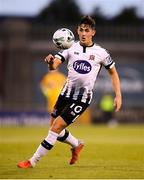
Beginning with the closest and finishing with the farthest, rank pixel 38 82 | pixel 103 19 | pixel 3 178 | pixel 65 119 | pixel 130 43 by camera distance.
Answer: pixel 3 178 → pixel 65 119 → pixel 38 82 → pixel 130 43 → pixel 103 19

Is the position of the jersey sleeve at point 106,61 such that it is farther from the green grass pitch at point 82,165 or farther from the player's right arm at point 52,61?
the green grass pitch at point 82,165

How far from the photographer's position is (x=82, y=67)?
1280cm

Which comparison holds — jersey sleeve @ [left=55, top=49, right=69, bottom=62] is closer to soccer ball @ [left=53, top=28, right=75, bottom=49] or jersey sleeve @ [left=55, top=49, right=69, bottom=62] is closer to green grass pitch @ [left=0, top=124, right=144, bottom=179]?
soccer ball @ [left=53, top=28, right=75, bottom=49]

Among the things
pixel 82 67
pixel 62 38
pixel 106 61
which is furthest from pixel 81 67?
pixel 62 38

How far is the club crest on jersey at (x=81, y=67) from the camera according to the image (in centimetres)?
1280

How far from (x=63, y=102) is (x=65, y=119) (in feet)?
1.51

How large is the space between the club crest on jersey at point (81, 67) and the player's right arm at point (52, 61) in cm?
36

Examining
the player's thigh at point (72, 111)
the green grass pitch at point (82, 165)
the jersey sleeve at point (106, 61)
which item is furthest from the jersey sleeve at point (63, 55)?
the green grass pitch at point (82, 165)

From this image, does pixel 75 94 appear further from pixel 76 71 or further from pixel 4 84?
pixel 4 84

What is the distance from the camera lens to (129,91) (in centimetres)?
5094

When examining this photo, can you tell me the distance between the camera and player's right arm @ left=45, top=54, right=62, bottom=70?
1206cm

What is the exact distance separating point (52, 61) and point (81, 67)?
2.63 feet

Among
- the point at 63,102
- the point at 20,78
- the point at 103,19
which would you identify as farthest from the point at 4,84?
the point at 63,102

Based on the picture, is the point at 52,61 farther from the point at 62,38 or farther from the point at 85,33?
the point at 85,33
